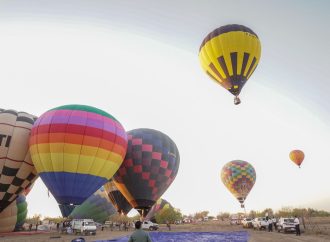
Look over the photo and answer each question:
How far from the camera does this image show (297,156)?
3609 cm

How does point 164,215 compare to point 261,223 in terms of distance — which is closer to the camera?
point 261,223

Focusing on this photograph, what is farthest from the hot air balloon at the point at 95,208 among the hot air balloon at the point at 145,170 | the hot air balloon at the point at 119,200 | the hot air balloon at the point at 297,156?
the hot air balloon at the point at 297,156

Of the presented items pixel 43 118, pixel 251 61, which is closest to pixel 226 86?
pixel 251 61

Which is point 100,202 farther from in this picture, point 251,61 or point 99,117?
point 251,61

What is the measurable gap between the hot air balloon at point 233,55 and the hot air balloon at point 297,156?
20184 millimetres

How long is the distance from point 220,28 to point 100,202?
25.6 meters

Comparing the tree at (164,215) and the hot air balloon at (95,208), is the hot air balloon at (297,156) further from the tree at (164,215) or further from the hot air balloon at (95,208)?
the hot air balloon at (95,208)

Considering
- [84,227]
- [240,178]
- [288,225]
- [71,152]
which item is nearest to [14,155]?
[71,152]

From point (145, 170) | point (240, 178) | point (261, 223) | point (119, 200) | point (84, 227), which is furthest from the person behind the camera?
point (240, 178)

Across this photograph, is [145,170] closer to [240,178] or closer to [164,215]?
[240,178]

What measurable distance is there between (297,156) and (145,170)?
23470 millimetres

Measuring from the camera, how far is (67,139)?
54.1 ft

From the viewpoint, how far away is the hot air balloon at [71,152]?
645 inches

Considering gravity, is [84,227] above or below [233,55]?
below
